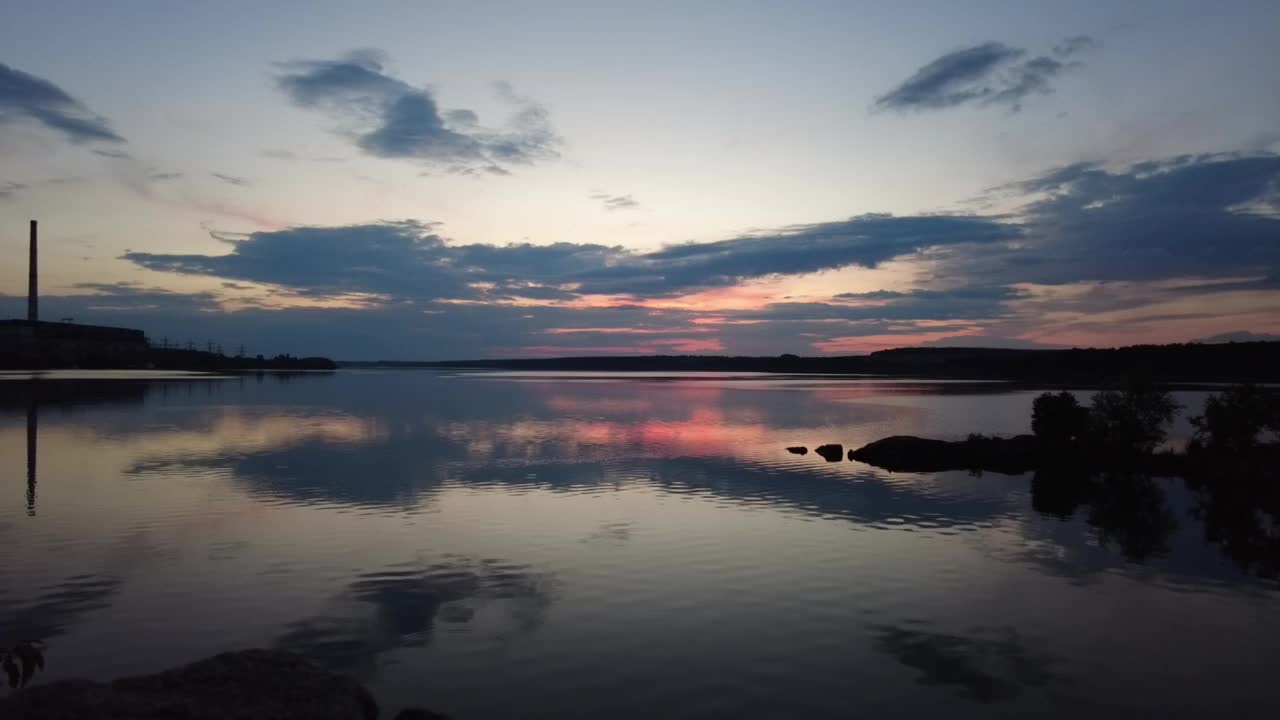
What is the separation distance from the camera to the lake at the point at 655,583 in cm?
1495

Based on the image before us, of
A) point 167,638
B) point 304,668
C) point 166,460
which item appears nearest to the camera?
point 304,668

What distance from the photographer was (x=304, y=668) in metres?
12.0

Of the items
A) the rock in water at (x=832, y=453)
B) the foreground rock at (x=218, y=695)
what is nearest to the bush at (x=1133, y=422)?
the rock in water at (x=832, y=453)

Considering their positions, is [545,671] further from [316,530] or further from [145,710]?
[316,530]

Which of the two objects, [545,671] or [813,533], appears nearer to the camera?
[545,671]

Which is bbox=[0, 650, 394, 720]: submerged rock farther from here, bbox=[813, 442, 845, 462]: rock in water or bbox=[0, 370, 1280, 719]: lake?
bbox=[813, 442, 845, 462]: rock in water

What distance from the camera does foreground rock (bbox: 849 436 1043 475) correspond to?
4619cm

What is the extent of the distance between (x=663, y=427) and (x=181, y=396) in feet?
236

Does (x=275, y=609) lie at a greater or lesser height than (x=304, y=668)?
lesser

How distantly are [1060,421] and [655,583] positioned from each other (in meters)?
39.5

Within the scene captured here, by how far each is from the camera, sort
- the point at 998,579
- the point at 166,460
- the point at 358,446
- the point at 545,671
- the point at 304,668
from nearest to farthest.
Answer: the point at 304,668, the point at 545,671, the point at 998,579, the point at 166,460, the point at 358,446

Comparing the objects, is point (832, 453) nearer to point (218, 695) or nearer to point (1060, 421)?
point (1060, 421)

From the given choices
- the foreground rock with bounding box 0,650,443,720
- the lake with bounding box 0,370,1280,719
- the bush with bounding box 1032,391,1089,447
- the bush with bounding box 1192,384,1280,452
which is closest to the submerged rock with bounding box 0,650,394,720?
the foreground rock with bounding box 0,650,443,720

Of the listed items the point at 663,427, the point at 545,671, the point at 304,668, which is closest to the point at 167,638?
the point at 304,668
